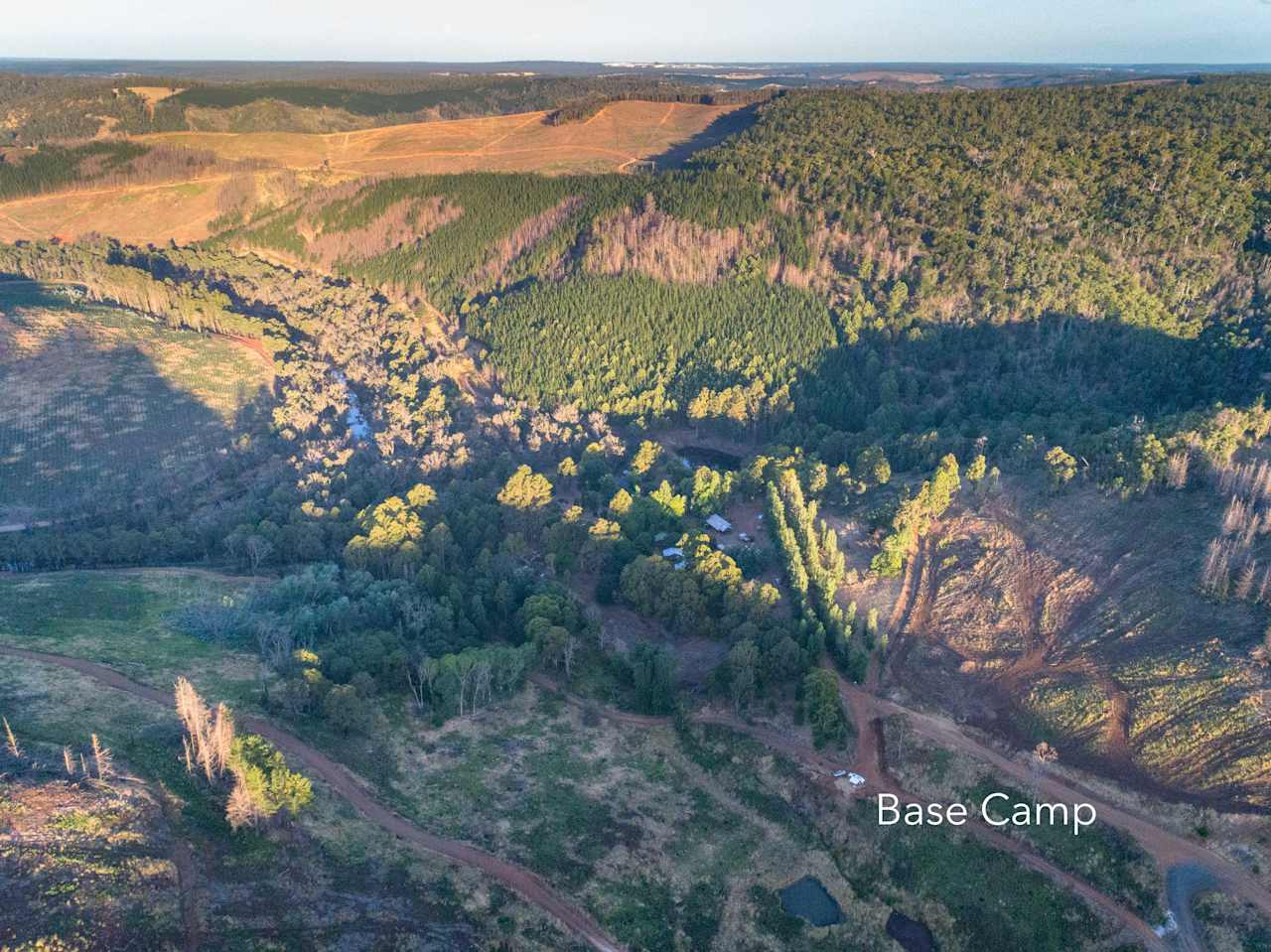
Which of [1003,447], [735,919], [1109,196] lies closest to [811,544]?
[1003,447]

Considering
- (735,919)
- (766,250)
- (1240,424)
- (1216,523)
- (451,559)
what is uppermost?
(766,250)

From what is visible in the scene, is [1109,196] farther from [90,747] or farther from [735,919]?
[90,747]

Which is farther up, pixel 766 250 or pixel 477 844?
pixel 766 250

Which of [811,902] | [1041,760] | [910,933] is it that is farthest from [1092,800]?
[811,902]

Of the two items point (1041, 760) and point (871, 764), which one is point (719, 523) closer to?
point (871, 764)

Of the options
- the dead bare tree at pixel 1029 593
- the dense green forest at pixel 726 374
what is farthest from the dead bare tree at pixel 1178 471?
the dead bare tree at pixel 1029 593

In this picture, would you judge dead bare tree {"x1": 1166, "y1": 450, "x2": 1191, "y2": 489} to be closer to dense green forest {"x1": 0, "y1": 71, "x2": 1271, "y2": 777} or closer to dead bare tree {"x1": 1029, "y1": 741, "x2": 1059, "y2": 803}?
dense green forest {"x1": 0, "y1": 71, "x2": 1271, "y2": 777}
